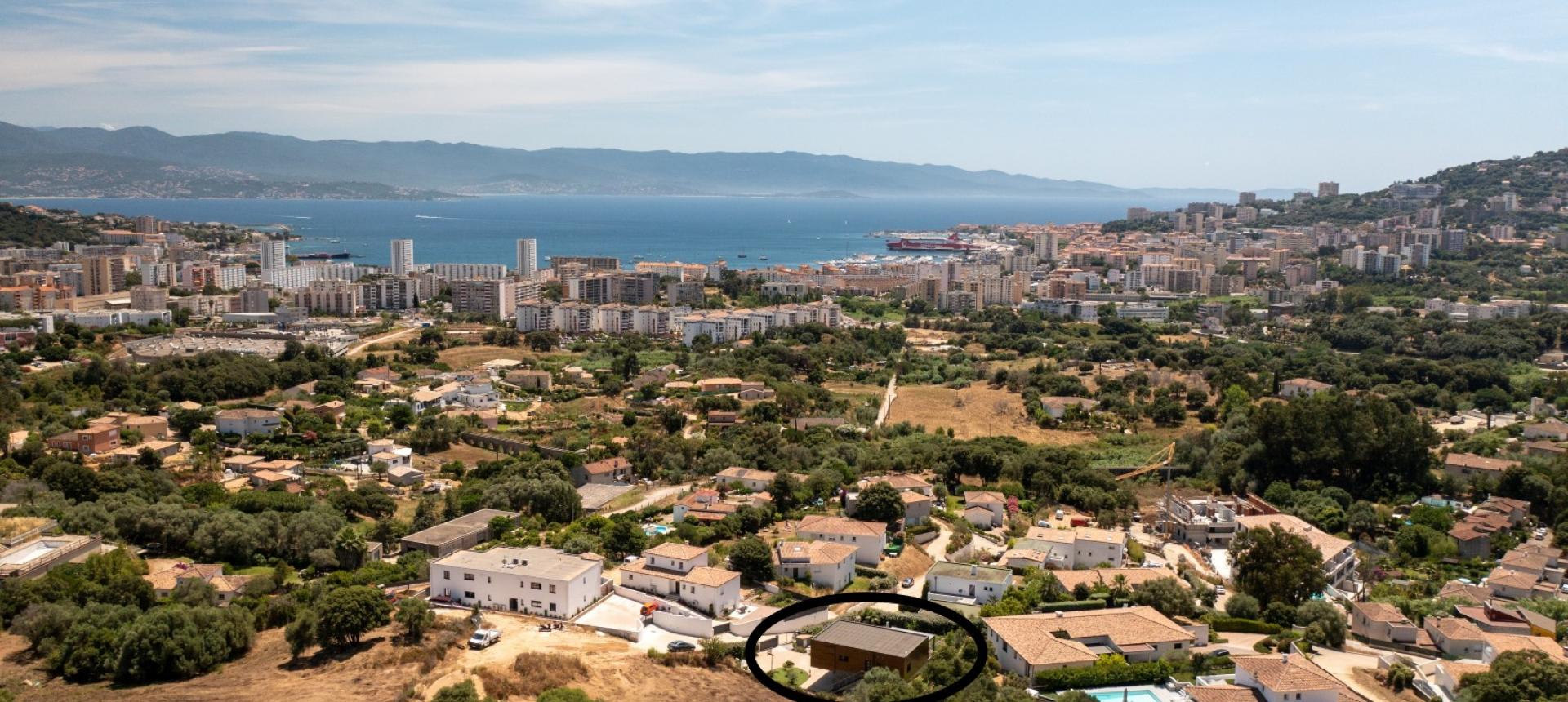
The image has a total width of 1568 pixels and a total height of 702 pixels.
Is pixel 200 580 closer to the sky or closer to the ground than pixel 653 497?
closer to the sky

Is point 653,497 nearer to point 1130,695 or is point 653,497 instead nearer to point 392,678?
point 392,678

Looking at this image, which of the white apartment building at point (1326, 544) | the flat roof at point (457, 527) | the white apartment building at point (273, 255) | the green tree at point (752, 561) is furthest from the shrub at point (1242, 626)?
the white apartment building at point (273, 255)

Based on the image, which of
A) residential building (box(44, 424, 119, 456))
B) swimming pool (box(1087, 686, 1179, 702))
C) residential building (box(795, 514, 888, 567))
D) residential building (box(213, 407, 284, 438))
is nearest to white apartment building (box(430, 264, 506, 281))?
residential building (box(213, 407, 284, 438))

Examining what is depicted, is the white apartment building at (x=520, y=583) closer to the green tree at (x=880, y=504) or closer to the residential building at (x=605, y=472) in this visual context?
the green tree at (x=880, y=504)

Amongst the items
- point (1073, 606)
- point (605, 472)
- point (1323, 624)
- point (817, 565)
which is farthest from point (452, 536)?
point (1323, 624)

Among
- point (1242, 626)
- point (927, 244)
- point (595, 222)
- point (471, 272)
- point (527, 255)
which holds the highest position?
point (595, 222)

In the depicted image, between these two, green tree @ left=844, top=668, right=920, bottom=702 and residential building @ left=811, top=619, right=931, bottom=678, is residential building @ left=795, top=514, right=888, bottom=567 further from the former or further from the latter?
green tree @ left=844, top=668, right=920, bottom=702
